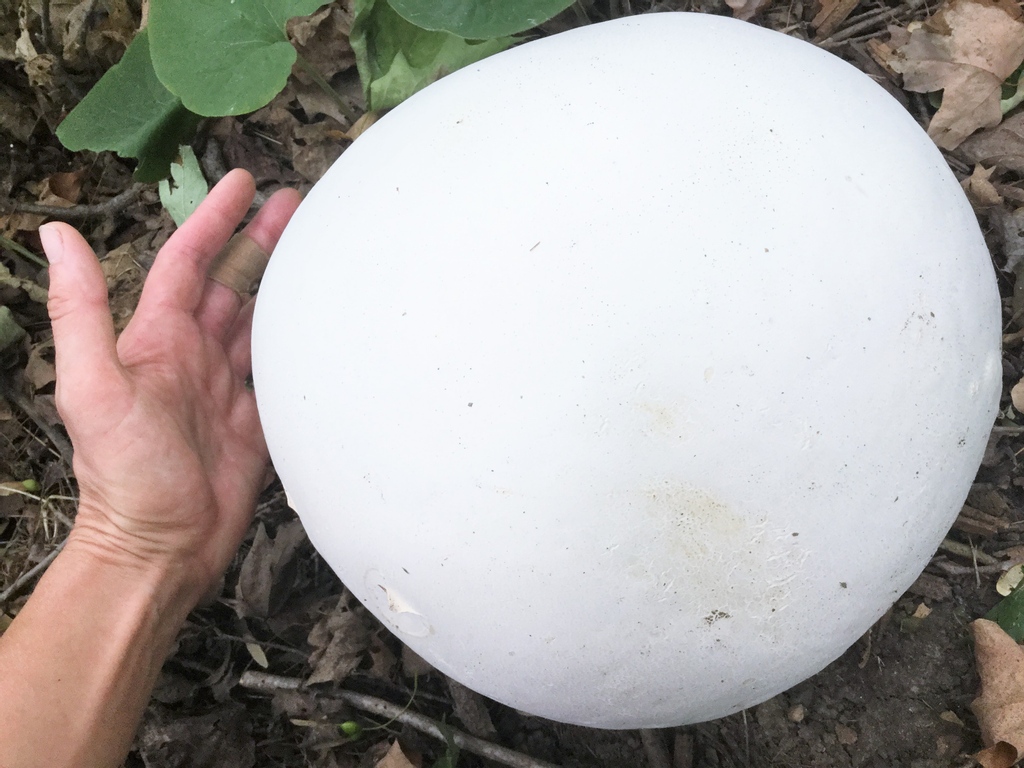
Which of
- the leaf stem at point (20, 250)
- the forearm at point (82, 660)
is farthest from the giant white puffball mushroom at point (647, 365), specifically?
the leaf stem at point (20, 250)

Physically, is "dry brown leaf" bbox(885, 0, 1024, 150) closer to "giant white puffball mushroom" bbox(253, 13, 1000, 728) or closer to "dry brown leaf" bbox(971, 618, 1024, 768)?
"giant white puffball mushroom" bbox(253, 13, 1000, 728)

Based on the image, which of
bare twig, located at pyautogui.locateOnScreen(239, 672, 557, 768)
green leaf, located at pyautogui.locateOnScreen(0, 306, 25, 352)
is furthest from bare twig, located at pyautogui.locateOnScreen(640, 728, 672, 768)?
green leaf, located at pyautogui.locateOnScreen(0, 306, 25, 352)

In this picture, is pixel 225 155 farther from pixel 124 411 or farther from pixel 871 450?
pixel 871 450

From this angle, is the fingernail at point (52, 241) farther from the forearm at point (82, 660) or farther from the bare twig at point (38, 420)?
the bare twig at point (38, 420)

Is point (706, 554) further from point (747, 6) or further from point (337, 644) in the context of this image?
point (747, 6)

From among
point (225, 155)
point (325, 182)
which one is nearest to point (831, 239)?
point (325, 182)

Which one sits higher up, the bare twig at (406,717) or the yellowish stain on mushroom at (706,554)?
the yellowish stain on mushroom at (706,554)
